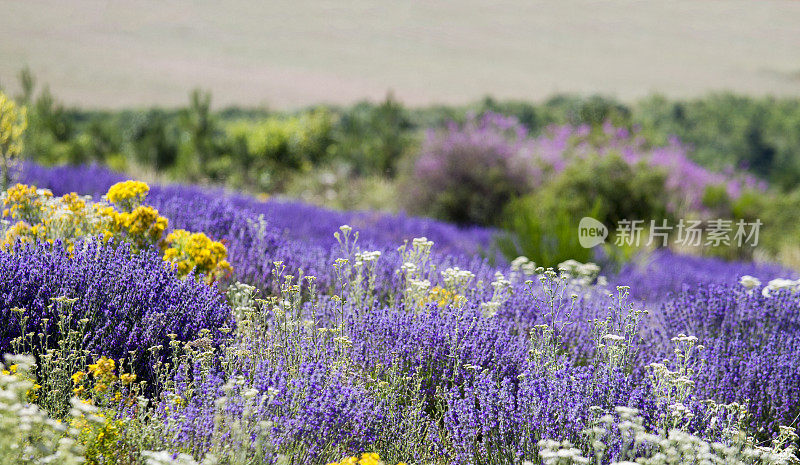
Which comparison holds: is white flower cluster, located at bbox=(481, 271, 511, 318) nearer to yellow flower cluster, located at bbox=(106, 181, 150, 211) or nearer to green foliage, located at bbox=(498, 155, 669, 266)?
yellow flower cluster, located at bbox=(106, 181, 150, 211)

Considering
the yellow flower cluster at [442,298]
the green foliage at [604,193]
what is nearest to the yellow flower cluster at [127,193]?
the yellow flower cluster at [442,298]

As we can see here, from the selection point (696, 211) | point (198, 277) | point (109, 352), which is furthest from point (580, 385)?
point (696, 211)

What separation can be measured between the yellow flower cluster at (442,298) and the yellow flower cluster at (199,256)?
1162mm

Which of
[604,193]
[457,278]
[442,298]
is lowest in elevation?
[604,193]

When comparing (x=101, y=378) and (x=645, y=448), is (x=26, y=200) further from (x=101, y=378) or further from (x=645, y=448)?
(x=645, y=448)

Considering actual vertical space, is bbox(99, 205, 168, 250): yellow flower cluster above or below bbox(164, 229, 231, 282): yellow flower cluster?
above

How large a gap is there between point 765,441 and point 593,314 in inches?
40.9

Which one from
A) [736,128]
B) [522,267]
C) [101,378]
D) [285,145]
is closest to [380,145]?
[285,145]

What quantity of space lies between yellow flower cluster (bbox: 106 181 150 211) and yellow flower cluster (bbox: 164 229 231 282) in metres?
0.40

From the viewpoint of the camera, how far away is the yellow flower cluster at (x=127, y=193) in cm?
390

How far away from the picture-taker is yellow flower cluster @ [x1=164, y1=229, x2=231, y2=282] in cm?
370

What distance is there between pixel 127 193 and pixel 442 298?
1.97 metres

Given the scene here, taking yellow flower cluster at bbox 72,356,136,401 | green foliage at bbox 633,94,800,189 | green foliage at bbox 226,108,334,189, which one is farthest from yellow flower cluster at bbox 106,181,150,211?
green foliage at bbox 633,94,800,189

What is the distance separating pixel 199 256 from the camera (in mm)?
3697
